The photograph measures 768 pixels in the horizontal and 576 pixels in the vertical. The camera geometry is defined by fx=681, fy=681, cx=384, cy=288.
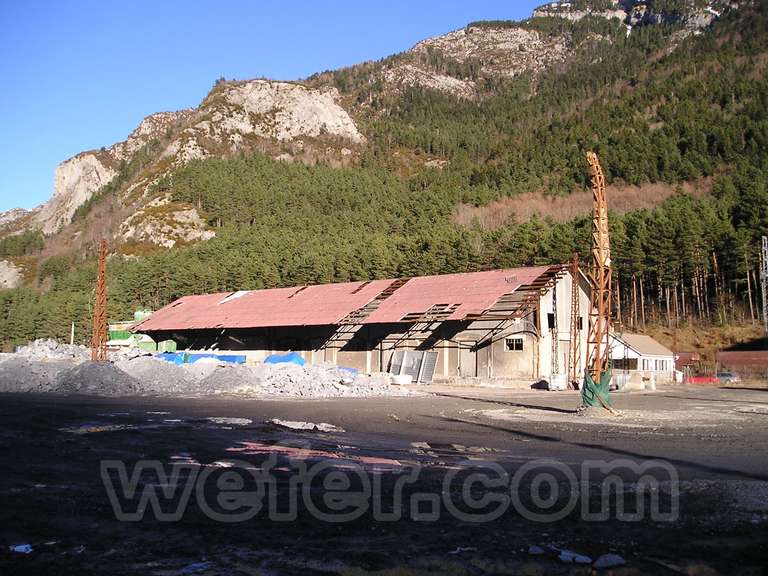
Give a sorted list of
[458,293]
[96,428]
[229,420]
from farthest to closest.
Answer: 1. [458,293]
2. [229,420]
3. [96,428]

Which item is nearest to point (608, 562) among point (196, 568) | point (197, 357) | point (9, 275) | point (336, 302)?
point (196, 568)

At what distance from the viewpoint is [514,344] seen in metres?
42.0

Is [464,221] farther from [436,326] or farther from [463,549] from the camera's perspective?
[463,549]

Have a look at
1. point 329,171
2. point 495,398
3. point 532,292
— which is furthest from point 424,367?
point 329,171

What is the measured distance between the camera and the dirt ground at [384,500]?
6.25 metres

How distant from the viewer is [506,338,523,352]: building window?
41.9 metres

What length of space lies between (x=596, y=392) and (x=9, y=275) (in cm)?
16969

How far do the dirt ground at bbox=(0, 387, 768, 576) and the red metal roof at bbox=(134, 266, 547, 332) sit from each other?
85.6 ft

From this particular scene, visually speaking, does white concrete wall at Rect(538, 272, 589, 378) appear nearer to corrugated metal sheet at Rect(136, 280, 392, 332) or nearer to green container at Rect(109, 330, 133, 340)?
corrugated metal sheet at Rect(136, 280, 392, 332)

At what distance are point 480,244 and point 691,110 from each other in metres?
101

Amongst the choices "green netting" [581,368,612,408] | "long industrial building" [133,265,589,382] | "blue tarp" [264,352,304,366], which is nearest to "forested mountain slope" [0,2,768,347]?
"long industrial building" [133,265,589,382]

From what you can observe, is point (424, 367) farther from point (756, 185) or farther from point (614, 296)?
point (756, 185)

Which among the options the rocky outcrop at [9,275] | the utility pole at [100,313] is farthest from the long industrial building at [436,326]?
the rocky outcrop at [9,275]

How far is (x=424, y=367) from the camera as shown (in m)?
43.4
